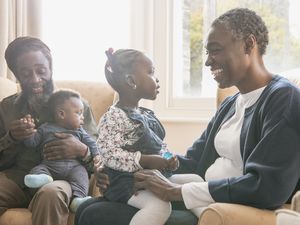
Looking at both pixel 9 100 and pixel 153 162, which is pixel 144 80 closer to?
pixel 153 162

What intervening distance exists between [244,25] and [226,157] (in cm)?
50

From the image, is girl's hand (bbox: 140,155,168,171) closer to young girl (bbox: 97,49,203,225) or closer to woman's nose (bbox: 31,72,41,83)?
young girl (bbox: 97,49,203,225)

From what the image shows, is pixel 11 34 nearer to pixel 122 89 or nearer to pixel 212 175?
pixel 122 89

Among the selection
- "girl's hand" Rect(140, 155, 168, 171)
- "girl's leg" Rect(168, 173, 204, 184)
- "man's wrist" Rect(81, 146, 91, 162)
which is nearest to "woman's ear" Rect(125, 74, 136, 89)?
"girl's hand" Rect(140, 155, 168, 171)

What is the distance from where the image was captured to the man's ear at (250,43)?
1791 millimetres

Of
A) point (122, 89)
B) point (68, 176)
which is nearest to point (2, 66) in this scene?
point (68, 176)

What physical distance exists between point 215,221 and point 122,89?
27.9 inches

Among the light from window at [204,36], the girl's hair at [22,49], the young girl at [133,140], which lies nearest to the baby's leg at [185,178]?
the young girl at [133,140]

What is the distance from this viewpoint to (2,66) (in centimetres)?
310

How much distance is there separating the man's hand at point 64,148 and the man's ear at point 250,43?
913 mm

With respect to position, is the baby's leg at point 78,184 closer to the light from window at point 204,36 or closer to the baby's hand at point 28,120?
the baby's hand at point 28,120

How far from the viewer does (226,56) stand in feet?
5.91

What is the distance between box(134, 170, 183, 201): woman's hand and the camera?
1.75m

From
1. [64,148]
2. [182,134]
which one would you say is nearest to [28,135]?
[64,148]
